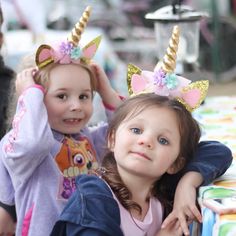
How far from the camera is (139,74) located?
201 centimetres

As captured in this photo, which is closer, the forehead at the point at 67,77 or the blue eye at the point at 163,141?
the blue eye at the point at 163,141

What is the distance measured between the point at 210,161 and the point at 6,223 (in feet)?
2.34

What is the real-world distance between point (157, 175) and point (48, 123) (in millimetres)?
419

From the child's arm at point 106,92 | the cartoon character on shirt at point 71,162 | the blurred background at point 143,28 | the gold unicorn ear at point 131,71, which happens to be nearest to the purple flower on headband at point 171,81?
the gold unicorn ear at point 131,71

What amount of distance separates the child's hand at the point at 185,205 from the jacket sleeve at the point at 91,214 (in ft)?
0.54

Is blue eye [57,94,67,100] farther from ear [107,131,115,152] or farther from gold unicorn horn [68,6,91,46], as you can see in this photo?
ear [107,131,115,152]

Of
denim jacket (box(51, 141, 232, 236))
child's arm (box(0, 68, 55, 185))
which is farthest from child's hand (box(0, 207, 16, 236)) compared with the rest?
denim jacket (box(51, 141, 232, 236))

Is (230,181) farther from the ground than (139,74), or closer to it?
closer to it

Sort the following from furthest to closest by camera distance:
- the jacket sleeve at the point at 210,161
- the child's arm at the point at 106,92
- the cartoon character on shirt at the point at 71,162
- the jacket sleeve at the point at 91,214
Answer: the child's arm at the point at 106,92 < the cartoon character on shirt at the point at 71,162 < the jacket sleeve at the point at 210,161 < the jacket sleeve at the point at 91,214

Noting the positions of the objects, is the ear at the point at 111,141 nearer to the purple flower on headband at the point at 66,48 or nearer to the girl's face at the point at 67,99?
the girl's face at the point at 67,99

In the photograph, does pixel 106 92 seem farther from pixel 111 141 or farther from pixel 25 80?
pixel 111 141

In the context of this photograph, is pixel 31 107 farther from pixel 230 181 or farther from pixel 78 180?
pixel 230 181

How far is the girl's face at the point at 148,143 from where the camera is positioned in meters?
1.80

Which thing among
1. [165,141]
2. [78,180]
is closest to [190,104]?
[165,141]
